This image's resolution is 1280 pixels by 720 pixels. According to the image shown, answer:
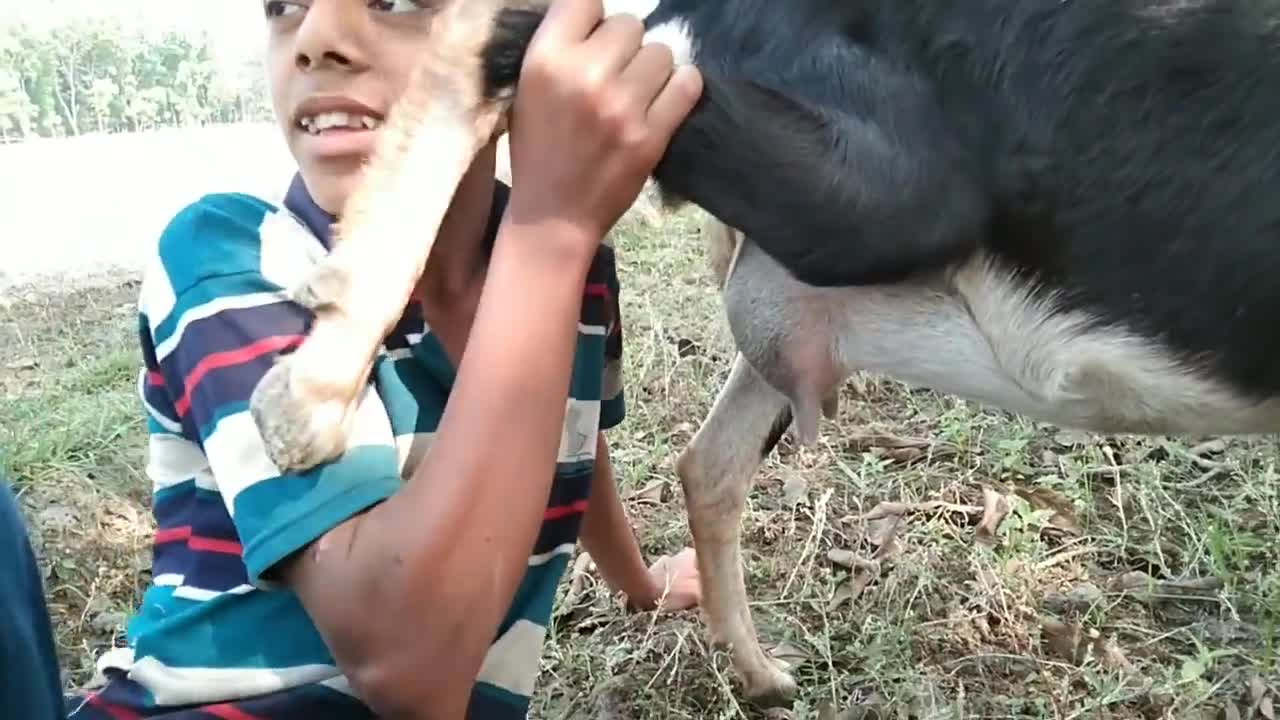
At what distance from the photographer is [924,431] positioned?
9.66ft

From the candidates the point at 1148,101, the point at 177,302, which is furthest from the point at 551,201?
the point at 1148,101

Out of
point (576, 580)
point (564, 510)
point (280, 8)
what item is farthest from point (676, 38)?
point (576, 580)

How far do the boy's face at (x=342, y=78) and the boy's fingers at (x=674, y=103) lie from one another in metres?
0.33

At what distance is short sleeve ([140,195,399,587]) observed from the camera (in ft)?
3.90

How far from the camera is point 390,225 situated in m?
1.18

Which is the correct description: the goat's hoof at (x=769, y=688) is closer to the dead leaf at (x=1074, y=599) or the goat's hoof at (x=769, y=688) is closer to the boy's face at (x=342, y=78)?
the dead leaf at (x=1074, y=599)

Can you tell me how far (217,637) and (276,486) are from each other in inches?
13.0

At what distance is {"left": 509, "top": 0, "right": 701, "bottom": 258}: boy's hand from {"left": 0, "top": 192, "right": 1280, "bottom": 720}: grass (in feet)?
3.82

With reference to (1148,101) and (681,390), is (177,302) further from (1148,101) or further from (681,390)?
(681,390)

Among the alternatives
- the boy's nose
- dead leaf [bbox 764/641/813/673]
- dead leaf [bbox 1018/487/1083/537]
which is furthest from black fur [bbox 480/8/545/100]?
dead leaf [bbox 1018/487/1083/537]

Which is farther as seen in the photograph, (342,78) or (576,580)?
(576,580)

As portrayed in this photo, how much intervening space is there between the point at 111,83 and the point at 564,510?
13.9 feet

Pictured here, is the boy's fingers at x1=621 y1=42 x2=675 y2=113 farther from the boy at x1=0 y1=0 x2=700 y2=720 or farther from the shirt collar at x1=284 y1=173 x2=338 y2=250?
the shirt collar at x1=284 y1=173 x2=338 y2=250

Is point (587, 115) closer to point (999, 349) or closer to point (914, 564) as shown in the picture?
point (999, 349)
